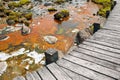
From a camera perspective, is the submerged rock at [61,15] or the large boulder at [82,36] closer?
the large boulder at [82,36]

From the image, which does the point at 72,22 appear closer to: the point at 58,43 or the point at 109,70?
the point at 58,43

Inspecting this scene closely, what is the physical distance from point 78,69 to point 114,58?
164cm

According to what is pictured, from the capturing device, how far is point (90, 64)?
715 centimetres

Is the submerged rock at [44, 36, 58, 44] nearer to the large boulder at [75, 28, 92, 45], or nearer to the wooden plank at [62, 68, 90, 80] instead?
the large boulder at [75, 28, 92, 45]

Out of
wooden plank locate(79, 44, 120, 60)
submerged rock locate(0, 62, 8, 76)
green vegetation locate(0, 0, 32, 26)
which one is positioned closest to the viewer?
wooden plank locate(79, 44, 120, 60)

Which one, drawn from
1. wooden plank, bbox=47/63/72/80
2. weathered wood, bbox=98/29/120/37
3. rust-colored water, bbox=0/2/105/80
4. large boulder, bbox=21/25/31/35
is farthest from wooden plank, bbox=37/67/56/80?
large boulder, bbox=21/25/31/35

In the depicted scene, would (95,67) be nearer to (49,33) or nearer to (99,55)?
(99,55)

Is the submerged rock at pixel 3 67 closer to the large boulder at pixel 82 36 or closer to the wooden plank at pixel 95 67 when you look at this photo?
the wooden plank at pixel 95 67

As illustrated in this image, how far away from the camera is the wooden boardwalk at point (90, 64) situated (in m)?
6.47

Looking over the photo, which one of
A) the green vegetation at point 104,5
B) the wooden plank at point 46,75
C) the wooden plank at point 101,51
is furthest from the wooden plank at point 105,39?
the green vegetation at point 104,5

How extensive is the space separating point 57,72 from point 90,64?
1.38 m

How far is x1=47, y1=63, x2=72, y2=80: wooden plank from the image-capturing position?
21.1 feet

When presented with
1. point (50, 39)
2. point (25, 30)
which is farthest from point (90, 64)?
point (25, 30)

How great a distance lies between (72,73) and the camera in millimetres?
6691
